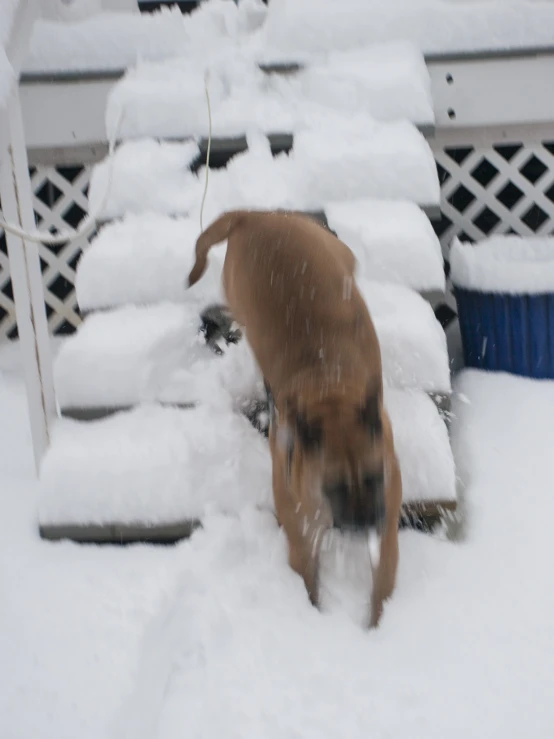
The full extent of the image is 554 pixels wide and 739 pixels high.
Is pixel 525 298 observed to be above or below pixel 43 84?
below

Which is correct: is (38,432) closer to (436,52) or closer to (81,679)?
(81,679)

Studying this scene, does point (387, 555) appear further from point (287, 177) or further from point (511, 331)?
point (287, 177)

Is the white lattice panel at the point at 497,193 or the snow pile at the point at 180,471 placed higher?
the white lattice panel at the point at 497,193

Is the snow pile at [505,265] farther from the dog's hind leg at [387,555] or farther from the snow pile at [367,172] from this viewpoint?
the dog's hind leg at [387,555]

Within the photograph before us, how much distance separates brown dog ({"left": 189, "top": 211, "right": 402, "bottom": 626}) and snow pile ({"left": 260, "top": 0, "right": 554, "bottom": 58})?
1.11 meters

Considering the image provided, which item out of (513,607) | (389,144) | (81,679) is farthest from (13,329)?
(513,607)

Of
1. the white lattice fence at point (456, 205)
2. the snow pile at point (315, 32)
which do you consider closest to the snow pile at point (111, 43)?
the snow pile at point (315, 32)

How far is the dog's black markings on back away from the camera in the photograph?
1914 millimetres

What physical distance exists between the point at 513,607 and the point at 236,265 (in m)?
1.08

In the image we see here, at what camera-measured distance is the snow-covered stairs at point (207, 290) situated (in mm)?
1541

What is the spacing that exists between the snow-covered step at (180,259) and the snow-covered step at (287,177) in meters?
0.14

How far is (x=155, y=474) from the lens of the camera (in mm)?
1540

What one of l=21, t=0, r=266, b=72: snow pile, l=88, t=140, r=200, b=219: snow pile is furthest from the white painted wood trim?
l=88, t=140, r=200, b=219: snow pile

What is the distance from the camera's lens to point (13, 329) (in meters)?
3.13
